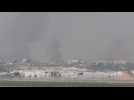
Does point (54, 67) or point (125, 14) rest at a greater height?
point (125, 14)

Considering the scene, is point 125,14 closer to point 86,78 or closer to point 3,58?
point 86,78
